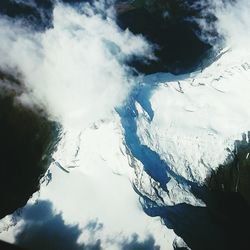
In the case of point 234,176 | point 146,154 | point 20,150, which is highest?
point 20,150

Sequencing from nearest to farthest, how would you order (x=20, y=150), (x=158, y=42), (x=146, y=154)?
(x=146, y=154) → (x=20, y=150) → (x=158, y=42)

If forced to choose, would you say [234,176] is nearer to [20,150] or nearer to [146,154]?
[146,154]

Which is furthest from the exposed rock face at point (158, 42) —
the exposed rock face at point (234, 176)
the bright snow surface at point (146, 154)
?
the exposed rock face at point (234, 176)

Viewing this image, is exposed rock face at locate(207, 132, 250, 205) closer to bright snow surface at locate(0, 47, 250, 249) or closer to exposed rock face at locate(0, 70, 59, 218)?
bright snow surface at locate(0, 47, 250, 249)

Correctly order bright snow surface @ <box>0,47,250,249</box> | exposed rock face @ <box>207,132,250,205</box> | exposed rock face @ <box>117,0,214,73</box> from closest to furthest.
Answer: bright snow surface @ <box>0,47,250,249</box>
exposed rock face @ <box>207,132,250,205</box>
exposed rock face @ <box>117,0,214,73</box>

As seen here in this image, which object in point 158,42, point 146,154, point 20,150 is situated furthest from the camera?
point 158,42

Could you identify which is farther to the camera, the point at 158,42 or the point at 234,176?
the point at 158,42

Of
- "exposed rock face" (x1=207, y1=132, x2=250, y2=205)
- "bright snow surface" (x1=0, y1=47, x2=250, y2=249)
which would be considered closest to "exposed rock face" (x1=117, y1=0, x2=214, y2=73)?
"bright snow surface" (x1=0, y1=47, x2=250, y2=249)

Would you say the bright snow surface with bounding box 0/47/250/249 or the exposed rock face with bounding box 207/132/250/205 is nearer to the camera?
the bright snow surface with bounding box 0/47/250/249

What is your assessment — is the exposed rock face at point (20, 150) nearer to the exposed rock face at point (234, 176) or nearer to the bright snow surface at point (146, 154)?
the bright snow surface at point (146, 154)

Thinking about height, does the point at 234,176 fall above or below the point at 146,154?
below
